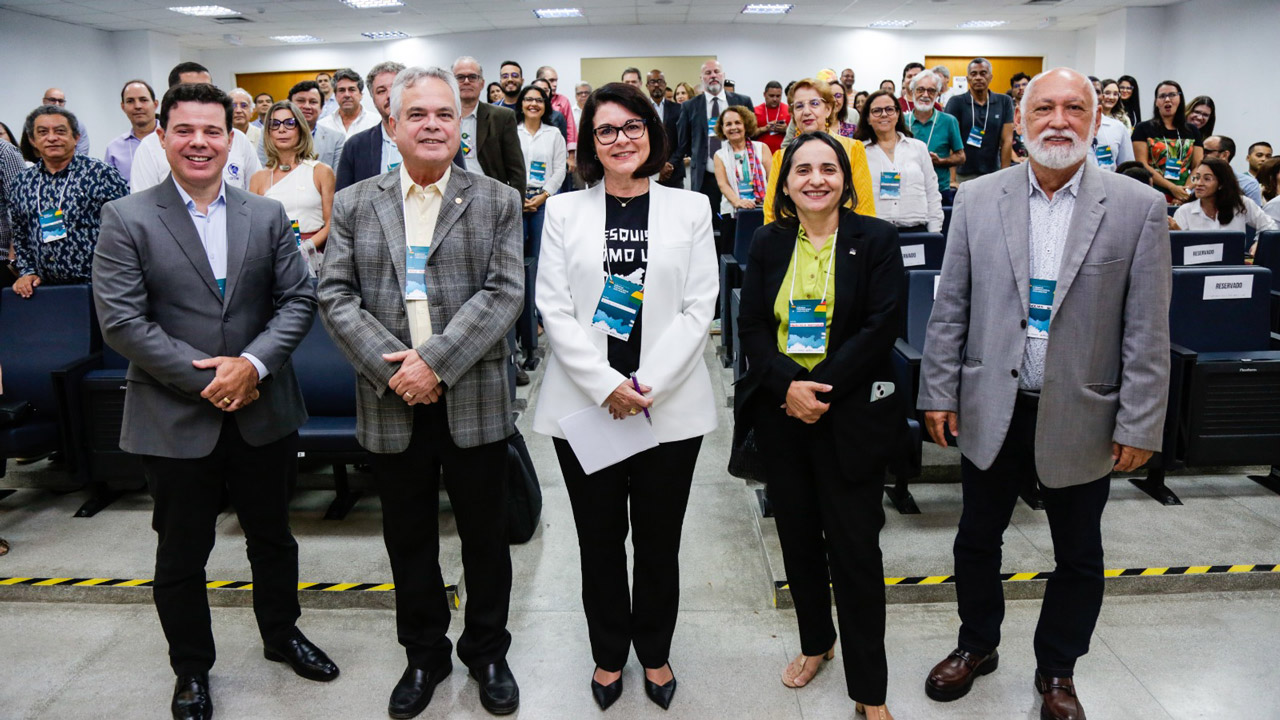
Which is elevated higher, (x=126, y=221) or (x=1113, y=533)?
(x=126, y=221)

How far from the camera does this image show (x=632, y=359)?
2076 mm

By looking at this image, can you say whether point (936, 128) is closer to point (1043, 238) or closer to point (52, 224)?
point (1043, 238)

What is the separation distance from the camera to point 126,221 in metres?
2.05

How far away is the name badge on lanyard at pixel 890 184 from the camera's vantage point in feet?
14.2

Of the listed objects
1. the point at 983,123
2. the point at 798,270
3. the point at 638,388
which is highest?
the point at 983,123

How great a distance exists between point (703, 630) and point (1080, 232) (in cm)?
154

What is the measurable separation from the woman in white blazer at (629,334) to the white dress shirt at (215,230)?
0.82 m

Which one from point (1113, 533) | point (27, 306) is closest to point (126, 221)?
point (27, 306)

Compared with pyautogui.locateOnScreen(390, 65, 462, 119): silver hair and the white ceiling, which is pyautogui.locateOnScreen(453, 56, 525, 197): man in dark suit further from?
the white ceiling

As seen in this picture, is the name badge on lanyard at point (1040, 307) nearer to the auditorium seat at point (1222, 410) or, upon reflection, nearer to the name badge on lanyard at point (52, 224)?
the auditorium seat at point (1222, 410)

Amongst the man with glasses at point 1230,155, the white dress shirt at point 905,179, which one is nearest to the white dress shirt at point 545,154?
the white dress shirt at point 905,179

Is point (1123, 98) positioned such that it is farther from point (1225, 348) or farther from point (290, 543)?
point (290, 543)

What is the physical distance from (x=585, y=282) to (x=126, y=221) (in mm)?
1134

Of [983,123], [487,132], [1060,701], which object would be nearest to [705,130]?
[983,123]
